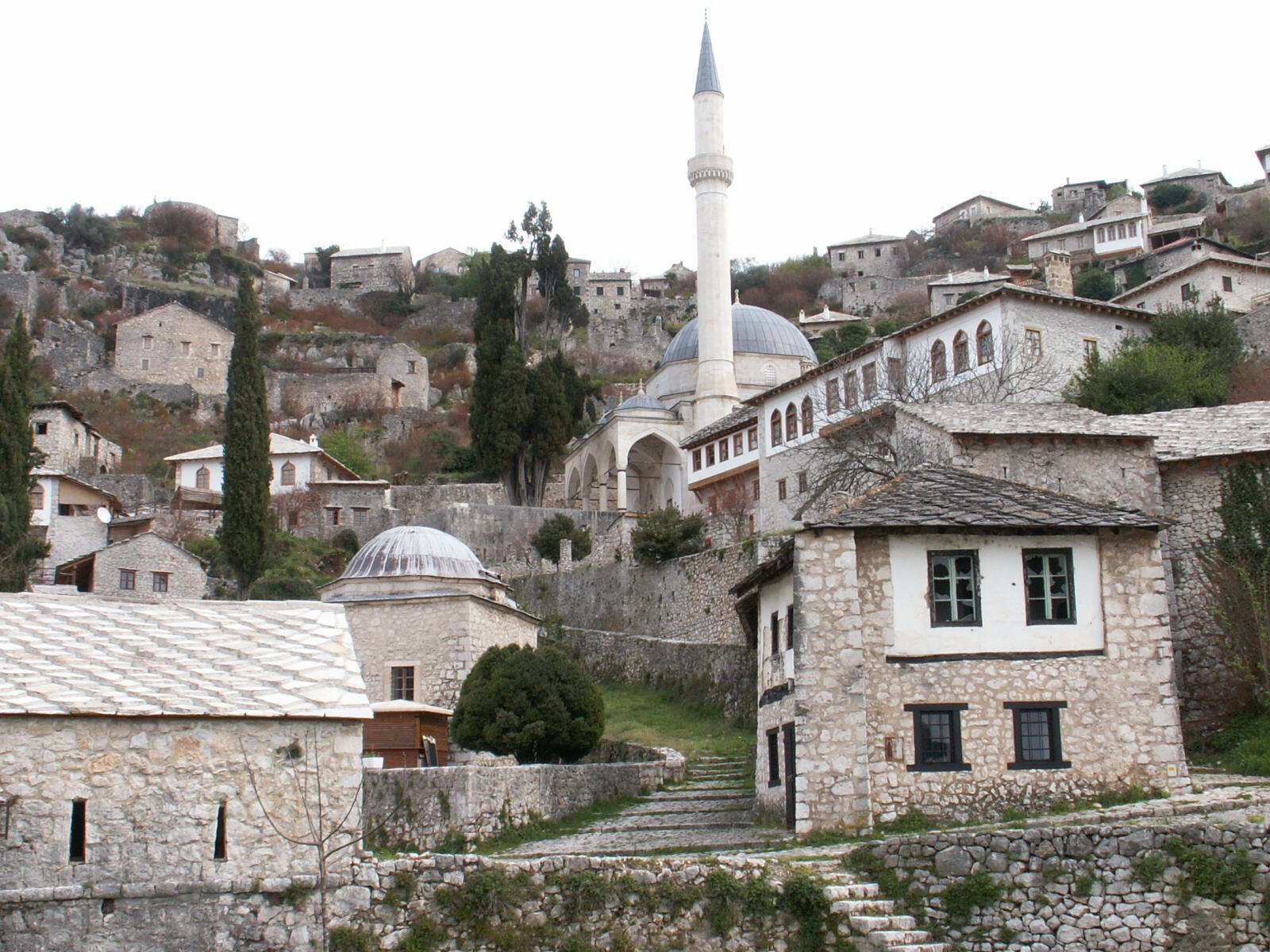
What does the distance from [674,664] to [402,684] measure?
6260 mm

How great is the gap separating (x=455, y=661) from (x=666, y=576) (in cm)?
867

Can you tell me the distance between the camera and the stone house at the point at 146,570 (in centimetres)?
4069

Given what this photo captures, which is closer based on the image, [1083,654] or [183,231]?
[1083,654]

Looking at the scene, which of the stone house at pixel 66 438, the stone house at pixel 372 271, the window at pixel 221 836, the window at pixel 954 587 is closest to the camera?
the window at pixel 221 836

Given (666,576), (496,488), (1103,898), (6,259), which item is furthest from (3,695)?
(6,259)

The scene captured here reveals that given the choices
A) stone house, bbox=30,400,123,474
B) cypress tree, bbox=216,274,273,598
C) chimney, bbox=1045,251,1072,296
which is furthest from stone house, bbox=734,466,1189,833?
stone house, bbox=30,400,123,474

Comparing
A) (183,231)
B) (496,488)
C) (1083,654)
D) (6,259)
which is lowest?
(1083,654)

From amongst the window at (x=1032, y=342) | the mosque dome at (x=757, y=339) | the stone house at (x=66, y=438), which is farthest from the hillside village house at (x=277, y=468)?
the window at (x=1032, y=342)

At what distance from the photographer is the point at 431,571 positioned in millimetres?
28141

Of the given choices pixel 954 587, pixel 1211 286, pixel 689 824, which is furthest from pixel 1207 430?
pixel 1211 286

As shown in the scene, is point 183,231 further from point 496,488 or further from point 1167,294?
point 1167,294

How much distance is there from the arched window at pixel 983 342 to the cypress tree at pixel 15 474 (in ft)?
78.6

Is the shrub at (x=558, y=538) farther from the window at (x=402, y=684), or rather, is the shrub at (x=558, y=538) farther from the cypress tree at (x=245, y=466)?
the window at (x=402, y=684)

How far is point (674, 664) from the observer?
100ft
